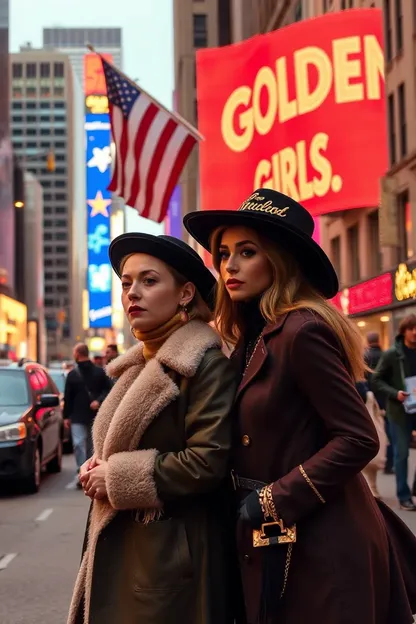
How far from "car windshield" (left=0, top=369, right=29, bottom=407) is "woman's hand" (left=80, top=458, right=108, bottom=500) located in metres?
10.1

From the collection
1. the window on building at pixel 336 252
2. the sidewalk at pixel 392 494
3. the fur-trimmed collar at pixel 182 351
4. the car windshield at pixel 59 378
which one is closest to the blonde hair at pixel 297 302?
the fur-trimmed collar at pixel 182 351

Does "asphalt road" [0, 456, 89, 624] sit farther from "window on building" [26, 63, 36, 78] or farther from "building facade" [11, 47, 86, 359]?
"window on building" [26, 63, 36, 78]

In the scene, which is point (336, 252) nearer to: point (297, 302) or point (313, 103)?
point (313, 103)

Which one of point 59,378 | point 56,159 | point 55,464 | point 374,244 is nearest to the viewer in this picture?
point 55,464

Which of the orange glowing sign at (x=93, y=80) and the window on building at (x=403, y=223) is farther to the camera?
the orange glowing sign at (x=93, y=80)

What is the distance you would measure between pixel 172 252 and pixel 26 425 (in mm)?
9572

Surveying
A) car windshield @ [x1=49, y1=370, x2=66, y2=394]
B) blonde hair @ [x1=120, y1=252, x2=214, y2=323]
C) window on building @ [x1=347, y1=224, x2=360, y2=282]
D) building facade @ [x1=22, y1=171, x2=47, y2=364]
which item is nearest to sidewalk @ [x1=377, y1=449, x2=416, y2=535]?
blonde hair @ [x1=120, y1=252, x2=214, y2=323]

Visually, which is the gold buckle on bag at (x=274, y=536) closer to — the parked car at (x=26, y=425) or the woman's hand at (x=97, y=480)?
the woman's hand at (x=97, y=480)

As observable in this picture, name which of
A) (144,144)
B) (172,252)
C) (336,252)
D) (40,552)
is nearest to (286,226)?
(172,252)

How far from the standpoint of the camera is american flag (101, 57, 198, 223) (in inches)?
585

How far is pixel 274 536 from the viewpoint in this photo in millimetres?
2820

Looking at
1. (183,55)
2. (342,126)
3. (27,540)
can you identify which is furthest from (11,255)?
(27,540)

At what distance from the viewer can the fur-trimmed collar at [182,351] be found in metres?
3.14

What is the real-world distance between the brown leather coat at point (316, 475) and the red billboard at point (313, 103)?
25783mm
